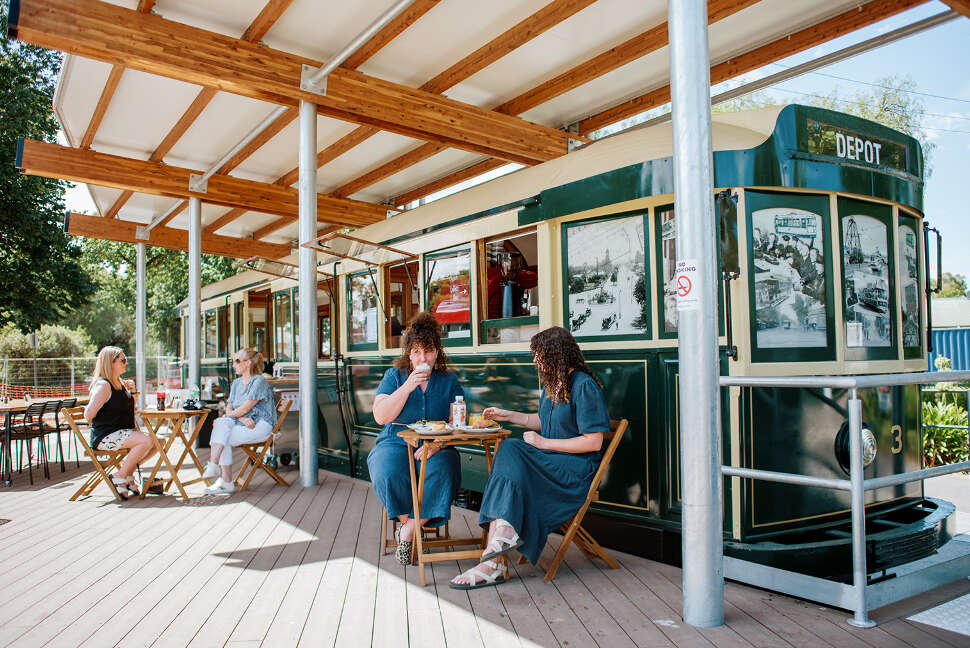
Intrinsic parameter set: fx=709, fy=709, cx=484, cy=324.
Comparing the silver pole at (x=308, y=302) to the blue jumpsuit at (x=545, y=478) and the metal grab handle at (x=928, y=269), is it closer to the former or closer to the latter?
the blue jumpsuit at (x=545, y=478)

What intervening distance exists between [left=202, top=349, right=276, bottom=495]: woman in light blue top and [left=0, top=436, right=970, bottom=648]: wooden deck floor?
1.37m

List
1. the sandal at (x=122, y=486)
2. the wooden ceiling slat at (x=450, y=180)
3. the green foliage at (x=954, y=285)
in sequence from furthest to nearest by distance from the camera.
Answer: the green foliage at (x=954, y=285) → the wooden ceiling slat at (x=450, y=180) → the sandal at (x=122, y=486)

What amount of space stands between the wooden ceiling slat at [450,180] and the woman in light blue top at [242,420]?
412 centimetres

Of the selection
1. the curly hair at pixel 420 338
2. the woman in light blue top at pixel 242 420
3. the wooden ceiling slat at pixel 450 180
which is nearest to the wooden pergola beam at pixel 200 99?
the woman in light blue top at pixel 242 420

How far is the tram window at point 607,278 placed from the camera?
4340 mm

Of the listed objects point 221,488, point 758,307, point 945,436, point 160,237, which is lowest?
point 221,488

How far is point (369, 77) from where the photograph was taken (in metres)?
6.62

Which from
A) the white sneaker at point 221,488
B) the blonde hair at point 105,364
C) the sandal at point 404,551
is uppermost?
the blonde hair at point 105,364

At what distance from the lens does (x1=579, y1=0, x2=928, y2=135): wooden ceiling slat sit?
5344 millimetres

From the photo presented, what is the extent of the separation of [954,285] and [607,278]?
7418cm

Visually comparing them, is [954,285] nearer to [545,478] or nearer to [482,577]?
[545,478]

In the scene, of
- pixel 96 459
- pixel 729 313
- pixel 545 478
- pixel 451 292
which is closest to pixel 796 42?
pixel 729 313

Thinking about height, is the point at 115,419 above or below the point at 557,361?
below

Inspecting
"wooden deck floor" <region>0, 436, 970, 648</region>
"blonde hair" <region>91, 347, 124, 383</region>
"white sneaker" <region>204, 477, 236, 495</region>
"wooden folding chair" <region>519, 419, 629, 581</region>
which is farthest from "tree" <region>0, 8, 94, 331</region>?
"wooden folding chair" <region>519, 419, 629, 581</region>
